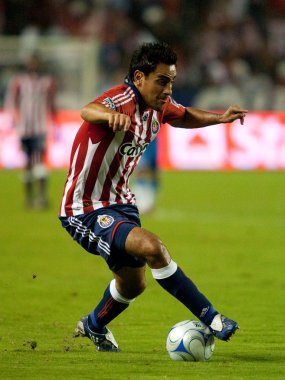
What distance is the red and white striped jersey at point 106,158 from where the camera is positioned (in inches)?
239

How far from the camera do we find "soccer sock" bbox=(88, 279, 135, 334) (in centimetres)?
630

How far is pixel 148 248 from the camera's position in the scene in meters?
5.64

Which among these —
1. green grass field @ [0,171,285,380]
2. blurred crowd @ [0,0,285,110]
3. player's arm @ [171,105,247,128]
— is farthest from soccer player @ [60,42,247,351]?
blurred crowd @ [0,0,285,110]

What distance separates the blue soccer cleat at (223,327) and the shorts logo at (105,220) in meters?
0.80

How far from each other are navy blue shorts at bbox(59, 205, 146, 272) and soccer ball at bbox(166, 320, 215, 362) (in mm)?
471

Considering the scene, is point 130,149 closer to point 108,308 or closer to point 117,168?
point 117,168

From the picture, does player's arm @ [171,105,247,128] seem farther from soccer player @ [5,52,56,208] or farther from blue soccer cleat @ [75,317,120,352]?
soccer player @ [5,52,56,208]

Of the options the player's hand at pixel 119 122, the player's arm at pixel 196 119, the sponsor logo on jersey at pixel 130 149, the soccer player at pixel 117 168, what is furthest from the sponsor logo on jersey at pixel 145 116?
the player's hand at pixel 119 122

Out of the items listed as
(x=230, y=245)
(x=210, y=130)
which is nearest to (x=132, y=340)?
(x=230, y=245)

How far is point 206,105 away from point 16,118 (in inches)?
280

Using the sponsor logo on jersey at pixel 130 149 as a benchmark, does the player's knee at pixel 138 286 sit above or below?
below

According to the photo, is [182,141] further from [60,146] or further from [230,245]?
[230,245]

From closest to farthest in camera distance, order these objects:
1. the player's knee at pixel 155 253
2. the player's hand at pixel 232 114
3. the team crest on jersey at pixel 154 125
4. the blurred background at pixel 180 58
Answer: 1. the player's knee at pixel 155 253
2. the team crest on jersey at pixel 154 125
3. the player's hand at pixel 232 114
4. the blurred background at pixel 180 58

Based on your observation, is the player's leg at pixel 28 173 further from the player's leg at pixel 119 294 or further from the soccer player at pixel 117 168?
the soccer player at pixel 117 168
